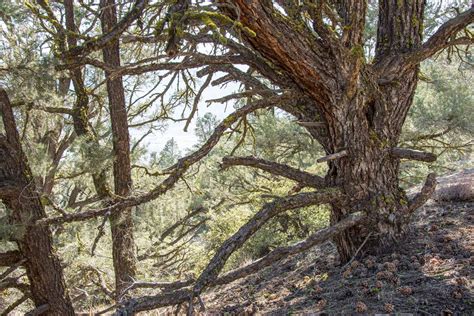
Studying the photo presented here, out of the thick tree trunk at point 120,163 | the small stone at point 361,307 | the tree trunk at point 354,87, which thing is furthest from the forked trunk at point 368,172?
the thick tree trunk at point 120,163

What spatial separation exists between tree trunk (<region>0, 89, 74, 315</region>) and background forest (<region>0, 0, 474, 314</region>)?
0.15m

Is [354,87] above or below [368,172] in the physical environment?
above

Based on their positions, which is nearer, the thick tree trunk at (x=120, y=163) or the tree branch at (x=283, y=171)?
the tree branch at (x=283, y=171)

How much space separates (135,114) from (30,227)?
199cm

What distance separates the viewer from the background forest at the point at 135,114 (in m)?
3.23

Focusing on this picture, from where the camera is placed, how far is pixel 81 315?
13.7ft

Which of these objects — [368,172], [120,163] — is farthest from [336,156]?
[120,163]

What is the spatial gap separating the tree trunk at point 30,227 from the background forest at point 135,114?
5.7 inches

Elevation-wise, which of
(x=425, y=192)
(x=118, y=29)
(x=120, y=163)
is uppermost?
(x=118, y=29)

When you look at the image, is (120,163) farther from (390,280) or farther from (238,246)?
(390,280)

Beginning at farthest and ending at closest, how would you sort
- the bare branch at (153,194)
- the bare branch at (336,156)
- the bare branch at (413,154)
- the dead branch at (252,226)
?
the bare branch at (413,154), the bare branch at (336,156), the bare branch at (153,194), the dead branch at (252,226)

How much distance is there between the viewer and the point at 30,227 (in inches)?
139

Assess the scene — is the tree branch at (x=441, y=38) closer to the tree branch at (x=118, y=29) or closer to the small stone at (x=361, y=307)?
the small stone at (x=361, y=307)

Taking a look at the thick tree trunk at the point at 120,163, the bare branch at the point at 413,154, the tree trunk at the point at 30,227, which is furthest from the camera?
the thick tree trunk at the point at 120,163
